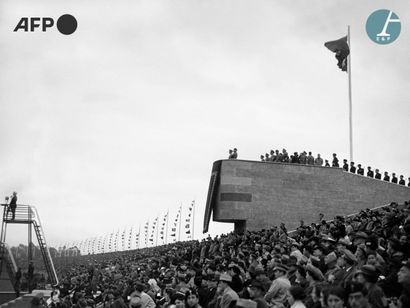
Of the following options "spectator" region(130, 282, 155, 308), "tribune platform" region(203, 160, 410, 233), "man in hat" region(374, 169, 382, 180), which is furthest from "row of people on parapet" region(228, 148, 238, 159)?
"spectator" region(130, 282, 155, 308)

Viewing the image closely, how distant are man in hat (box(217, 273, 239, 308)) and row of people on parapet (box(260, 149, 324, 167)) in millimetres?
25364

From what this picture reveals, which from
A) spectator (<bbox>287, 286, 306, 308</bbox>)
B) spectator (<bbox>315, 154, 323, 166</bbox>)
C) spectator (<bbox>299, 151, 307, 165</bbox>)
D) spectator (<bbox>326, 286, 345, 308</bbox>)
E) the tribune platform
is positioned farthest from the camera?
spectator (<bbox>315, 154, 323, 166</bbox>)

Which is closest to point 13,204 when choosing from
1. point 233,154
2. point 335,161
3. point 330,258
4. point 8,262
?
point 8,262

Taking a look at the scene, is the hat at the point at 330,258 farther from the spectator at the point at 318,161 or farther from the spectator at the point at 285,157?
the spectator at the point at 318,161

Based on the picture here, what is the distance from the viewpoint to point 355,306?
292 inches

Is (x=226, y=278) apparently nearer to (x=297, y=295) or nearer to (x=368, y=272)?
(x=297, y=295)

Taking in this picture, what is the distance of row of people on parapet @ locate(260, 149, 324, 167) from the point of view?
3512cm

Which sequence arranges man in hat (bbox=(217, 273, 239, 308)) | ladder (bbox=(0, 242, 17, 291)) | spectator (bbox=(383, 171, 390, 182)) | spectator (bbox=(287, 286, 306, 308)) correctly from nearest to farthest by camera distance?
spectator (bbox=(287, 286, 306, 308)) → man in hat (bbox=(217, 273, 239, 308)) → ladder (bbox=(0, 242, 17, 291)) → spectator (bbox=(383, 171, 390, 182))

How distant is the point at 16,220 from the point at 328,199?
1647 cm

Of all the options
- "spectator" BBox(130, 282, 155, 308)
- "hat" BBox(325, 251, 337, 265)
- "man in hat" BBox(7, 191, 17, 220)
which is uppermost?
"man in hat" BBox(7, 191, 17, 220)

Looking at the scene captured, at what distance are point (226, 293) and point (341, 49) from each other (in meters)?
32.8

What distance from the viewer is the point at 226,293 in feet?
30.9

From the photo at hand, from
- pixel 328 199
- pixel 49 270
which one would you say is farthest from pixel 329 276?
pixel 328 199

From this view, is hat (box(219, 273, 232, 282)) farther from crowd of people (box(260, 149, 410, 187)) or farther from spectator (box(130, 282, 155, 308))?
crowd of people (box(260, 149, 410, 187))
